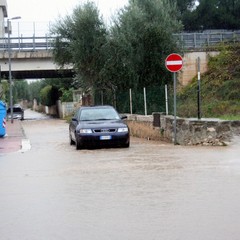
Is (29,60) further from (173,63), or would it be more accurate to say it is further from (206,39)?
(173,63)

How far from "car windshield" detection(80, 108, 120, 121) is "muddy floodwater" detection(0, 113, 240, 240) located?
4.10 meters

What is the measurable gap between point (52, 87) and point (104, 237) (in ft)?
244

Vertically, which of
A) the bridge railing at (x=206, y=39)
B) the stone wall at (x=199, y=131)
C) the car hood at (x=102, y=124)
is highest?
the bridge railing at (x=206, y=39)

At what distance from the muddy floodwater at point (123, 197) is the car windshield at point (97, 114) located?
4099mm

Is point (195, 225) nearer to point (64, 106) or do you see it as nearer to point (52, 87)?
point (64, 106)

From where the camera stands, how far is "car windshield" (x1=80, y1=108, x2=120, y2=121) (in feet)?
63.0

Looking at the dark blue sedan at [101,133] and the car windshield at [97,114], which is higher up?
the car windshield at [97,114]

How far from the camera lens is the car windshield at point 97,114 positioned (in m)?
19.2

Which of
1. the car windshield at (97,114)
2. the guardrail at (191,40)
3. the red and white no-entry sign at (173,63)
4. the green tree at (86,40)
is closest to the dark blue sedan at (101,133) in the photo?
the car windshield at (97,114)

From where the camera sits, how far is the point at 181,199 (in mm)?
8609

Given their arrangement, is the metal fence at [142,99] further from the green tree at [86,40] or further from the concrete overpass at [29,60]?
the concrete overpass at [29,60]

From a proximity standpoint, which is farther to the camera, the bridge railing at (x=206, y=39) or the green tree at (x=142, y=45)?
the bridge railing at (x=206, y=39)

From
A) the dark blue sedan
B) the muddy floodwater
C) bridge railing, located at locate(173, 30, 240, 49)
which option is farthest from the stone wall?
bridge railing, located at locate(173, 30, 240, 49)

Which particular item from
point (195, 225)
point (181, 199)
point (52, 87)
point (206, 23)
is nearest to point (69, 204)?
point (181, 199)
